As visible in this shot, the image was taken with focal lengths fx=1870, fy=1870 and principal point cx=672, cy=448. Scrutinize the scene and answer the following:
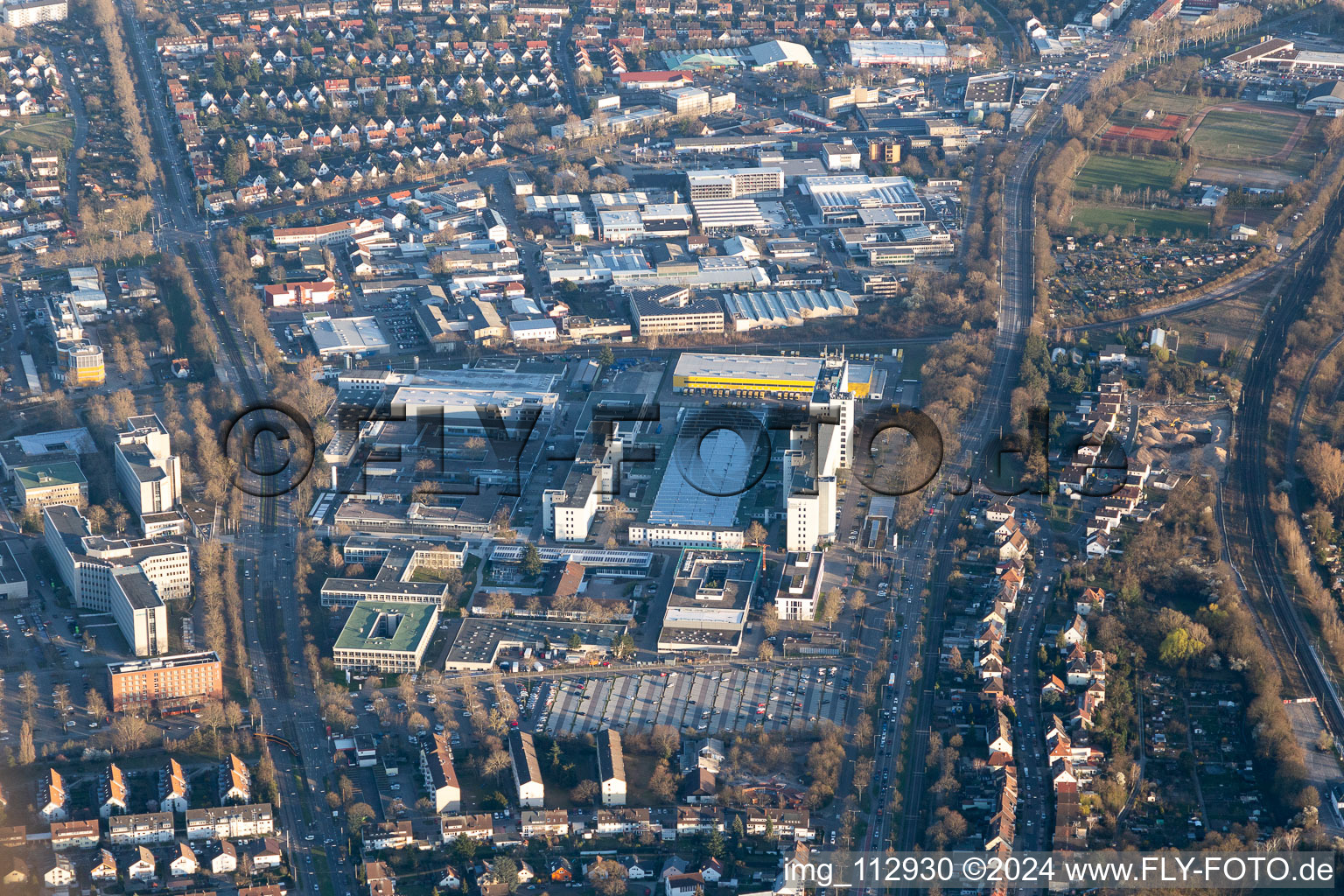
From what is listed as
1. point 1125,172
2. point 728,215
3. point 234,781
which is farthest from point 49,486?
point 1125,172

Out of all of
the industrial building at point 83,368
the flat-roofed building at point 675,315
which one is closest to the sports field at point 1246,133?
the flat-roofed building at point 675,315

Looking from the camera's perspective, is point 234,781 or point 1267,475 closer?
point 234,781

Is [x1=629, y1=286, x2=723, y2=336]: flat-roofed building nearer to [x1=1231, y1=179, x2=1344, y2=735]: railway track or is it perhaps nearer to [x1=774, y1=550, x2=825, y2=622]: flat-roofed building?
[x1=774, y1=550, x2=825, y2=622]: flat-roofed building

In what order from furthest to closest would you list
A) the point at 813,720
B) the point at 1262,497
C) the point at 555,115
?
the point at 555,115 → the point at 1262,497 → the point at 813,720

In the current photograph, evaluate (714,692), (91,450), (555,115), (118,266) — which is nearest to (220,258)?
(118,266)

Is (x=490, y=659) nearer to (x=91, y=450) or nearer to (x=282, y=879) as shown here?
(x=282, y=879)

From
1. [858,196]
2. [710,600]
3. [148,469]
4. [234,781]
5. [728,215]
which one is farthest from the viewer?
[858,196]

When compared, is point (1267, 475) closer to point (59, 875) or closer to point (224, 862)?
point (224, 862)
